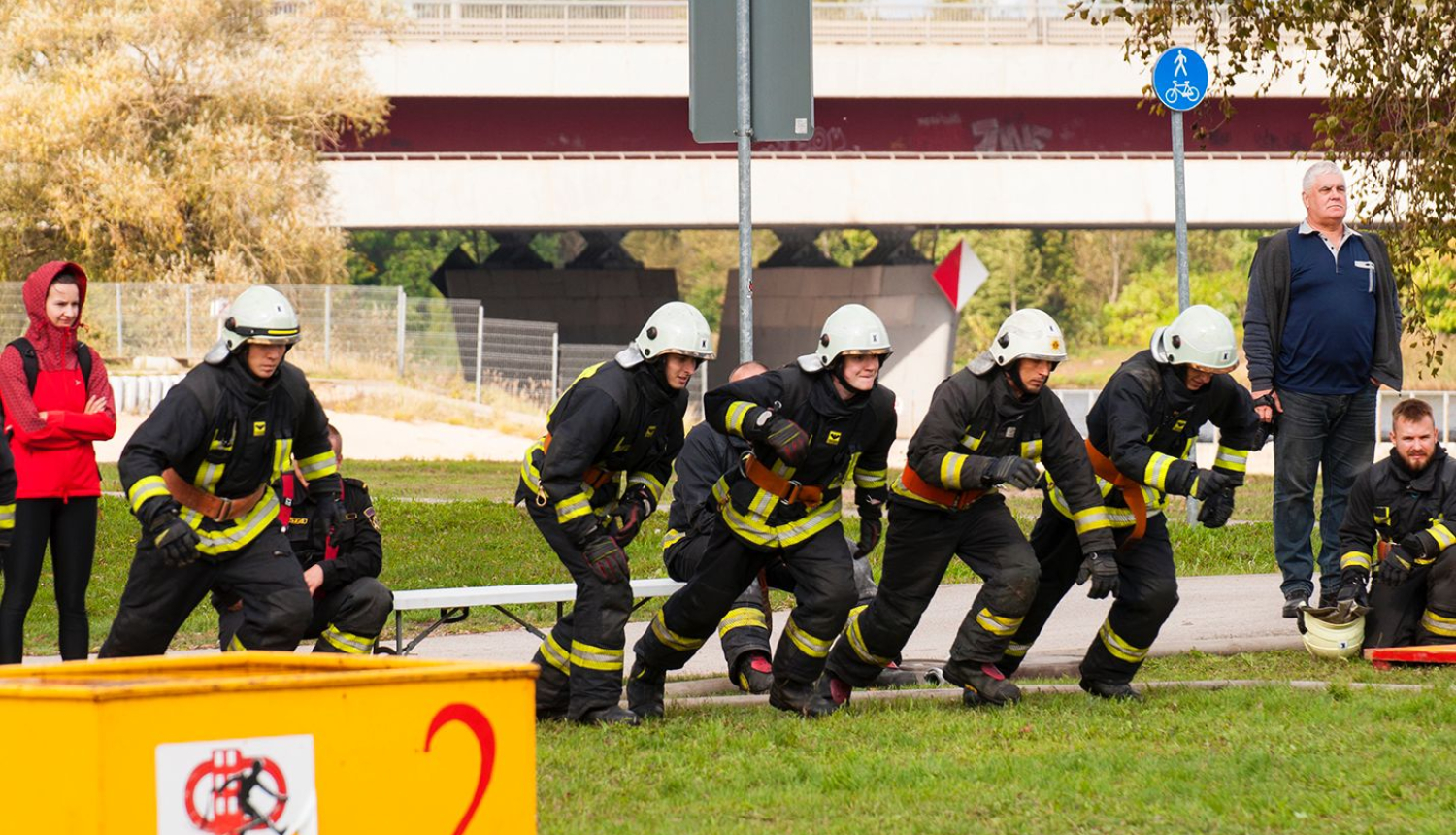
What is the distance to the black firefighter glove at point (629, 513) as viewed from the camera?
814 centimetres

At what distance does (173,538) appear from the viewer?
6820mm

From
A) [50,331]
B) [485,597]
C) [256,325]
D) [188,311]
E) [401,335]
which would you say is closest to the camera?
[256,325]

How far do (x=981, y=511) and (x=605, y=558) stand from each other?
1.72 meters

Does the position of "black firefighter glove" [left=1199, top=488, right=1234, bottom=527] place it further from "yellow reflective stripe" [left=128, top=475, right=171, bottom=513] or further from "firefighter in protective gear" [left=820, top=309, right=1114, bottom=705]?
"yellow reflective stripe" [left=128, top=475, right=171, bottom=513]

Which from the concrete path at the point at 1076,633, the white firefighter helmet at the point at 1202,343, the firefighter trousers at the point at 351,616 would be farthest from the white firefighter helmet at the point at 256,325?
the white firefighter helmet at the point at 1202,343

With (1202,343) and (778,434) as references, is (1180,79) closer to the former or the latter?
(1202,343)

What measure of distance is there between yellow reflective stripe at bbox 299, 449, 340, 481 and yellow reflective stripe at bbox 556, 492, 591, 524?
103cm

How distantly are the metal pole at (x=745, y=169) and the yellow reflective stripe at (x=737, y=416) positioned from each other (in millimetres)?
983

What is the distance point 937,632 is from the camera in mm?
10844

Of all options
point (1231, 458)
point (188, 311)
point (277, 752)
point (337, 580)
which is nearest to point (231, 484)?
point (337, 580)

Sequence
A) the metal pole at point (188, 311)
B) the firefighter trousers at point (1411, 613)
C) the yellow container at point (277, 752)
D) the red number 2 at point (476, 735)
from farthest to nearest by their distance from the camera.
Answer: the metal pole at point (188, 311), the firefighter trousers at point (1411, 613), the red number 2 at point (476, 735), the yellow container at point (277, 752)

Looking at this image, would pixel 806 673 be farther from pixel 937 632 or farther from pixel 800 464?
pixel 937 632

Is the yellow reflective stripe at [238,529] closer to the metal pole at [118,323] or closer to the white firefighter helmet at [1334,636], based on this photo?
the white firefighter helmet at [1334,636]

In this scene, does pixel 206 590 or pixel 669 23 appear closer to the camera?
pixel 206 590
